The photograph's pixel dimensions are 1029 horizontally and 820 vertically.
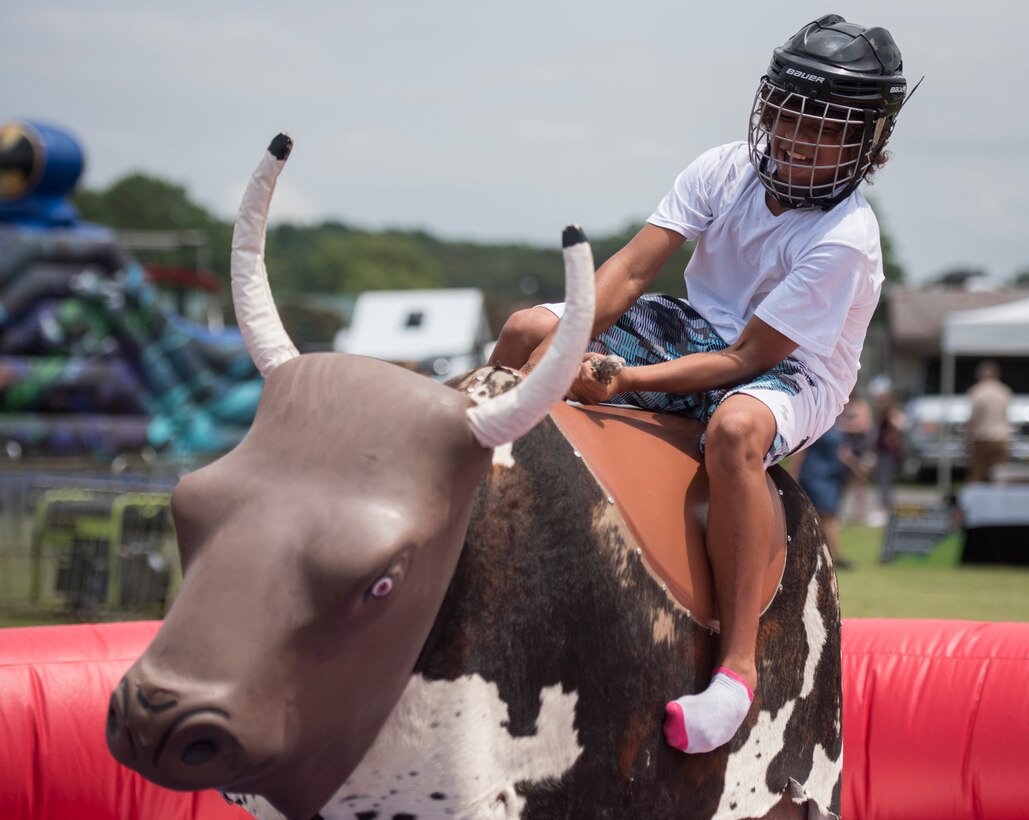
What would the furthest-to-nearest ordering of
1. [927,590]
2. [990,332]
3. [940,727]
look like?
1. [990,332]
2. [927,590]
3. [940,727]

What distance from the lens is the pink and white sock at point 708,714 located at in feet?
7.93

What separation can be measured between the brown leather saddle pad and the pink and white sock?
0.15m

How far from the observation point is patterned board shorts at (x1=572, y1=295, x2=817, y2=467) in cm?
281

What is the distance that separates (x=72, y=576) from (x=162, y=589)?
2.57ft

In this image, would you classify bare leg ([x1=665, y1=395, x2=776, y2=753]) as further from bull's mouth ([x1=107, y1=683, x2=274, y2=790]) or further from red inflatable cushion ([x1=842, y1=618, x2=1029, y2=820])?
Answer: red inflatable cushion ([x1=842, y1=618, x2=1029, y2=820])

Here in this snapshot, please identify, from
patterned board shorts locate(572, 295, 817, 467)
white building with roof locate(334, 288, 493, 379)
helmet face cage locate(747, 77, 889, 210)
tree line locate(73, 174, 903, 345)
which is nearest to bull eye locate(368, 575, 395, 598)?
patterned board shorts locate(572, 295, 817, 467)

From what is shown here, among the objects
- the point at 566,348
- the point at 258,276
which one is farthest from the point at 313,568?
the point at 258,276

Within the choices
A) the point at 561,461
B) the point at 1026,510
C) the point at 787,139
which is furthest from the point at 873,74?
the point at 1026,510

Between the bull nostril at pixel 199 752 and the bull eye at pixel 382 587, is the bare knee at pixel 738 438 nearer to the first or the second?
the bull eye at pixel 382 587

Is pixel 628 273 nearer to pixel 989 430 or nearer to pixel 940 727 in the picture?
pixel 940 727

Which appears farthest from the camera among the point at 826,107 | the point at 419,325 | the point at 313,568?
the point at 419,325

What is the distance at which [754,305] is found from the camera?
2992 millimetres

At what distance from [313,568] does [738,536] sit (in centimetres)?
100

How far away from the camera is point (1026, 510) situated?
11234mm
